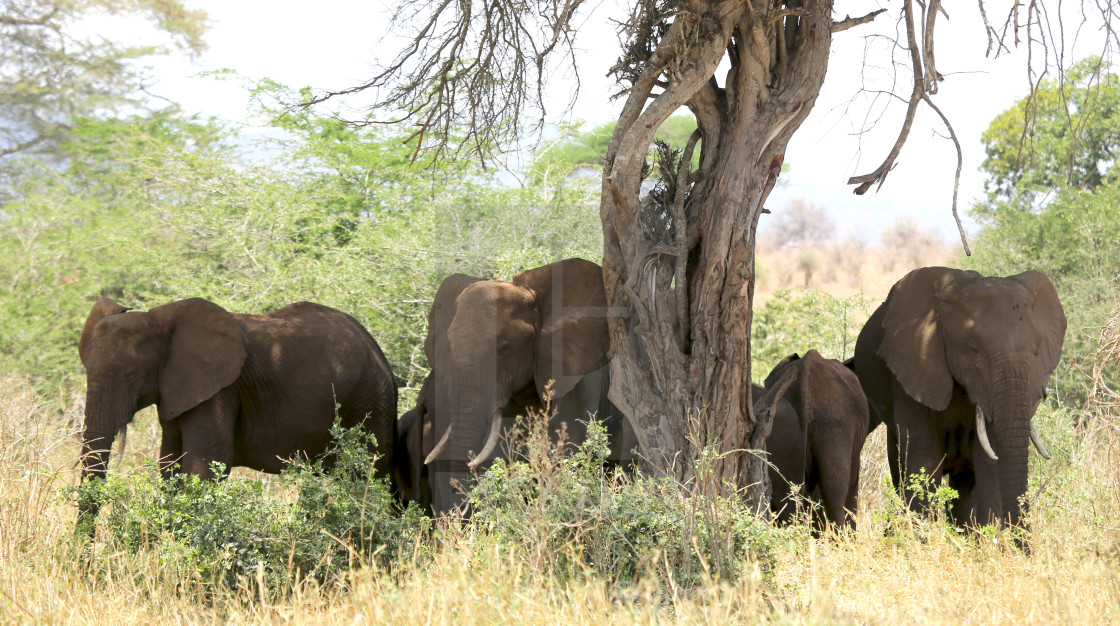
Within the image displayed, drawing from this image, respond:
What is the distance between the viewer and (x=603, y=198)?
689 centimetres

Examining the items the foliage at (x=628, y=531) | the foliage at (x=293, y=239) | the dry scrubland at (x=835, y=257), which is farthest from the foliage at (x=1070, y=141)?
the dry scrubland at (x=835, y=257)

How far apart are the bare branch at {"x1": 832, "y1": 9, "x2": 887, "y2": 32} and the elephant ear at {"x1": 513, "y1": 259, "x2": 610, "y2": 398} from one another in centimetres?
241

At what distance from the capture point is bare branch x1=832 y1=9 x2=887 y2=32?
7.04 m

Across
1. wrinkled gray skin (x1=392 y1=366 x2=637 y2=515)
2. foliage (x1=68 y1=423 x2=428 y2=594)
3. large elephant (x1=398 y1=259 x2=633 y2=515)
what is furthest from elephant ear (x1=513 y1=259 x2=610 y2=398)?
foliage (x1=68 y1=423 x2=428 y2=594)

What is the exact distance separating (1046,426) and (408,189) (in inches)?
386

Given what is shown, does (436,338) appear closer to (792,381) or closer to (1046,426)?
(792,381)

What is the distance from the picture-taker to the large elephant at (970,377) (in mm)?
7184

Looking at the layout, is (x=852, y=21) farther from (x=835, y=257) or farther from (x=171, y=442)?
(x=835, y=257)

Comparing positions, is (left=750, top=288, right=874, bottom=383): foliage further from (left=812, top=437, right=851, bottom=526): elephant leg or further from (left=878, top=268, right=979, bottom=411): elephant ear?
(left=812, top=437, right=851, bottom=526): elephant leg

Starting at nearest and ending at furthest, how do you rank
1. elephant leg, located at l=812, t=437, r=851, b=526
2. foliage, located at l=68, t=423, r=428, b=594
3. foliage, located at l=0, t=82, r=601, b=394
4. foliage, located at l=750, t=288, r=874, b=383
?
foliage, located at l=68, t=423, r=428, b=594
elephant leg, located at l=812, t=437, r=851, b=526
foliage, located at l=0, t=82, r=601, b=394
foliage, located at l=750, t=288, r=874, b=383

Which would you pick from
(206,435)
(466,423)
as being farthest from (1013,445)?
(206,435)

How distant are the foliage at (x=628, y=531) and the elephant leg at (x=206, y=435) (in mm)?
3034

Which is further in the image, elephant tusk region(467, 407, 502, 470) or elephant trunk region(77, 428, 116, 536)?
elephant tusk region(467, 407, 502, 470)

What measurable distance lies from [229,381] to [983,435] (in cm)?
535
